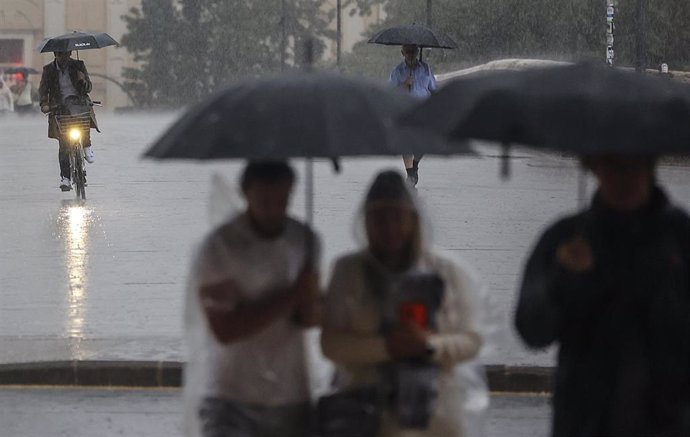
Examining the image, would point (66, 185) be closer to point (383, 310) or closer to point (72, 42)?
point (72, 42)

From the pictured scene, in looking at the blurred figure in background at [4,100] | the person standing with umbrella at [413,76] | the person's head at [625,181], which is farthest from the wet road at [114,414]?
the blurred figure in background at [4,100]

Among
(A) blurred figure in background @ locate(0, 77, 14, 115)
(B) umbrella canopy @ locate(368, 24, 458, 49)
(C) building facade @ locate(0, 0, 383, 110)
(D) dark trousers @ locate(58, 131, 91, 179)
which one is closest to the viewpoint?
(B) umbrella canopy @ locate(368, 24, 458, 49)

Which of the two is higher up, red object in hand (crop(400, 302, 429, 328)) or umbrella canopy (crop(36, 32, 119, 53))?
umbrella canopy (crop(36, 32, 119, 53))

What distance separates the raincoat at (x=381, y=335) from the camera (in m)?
4.35

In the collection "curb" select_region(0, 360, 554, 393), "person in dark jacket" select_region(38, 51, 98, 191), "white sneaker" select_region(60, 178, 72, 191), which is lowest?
"curb" select_region(0, 360, 554, 393)

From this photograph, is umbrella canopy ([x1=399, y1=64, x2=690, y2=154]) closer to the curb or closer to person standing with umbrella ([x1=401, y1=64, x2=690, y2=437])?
person standing with umbrella ([x1=401, y1=64, x2=690, y2=437])

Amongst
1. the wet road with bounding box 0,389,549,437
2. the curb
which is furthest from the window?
the wet road with bounding box 0,389,549,437

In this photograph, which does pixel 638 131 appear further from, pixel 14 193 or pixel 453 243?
pixel 14 193

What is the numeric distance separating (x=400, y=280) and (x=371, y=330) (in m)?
0.16

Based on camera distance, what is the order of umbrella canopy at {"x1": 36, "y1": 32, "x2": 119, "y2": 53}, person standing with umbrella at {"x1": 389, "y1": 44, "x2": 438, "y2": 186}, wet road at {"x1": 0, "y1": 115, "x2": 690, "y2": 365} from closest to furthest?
wet road at {"x1": 0, "y1": 115, "x2": 690, "y2": 365} < person standing with umbrella at {"x1": 389, "y1": 44, "x2": 438, "y2": 186} < umbrella canopy at {"x1": 36, "y1": 32, "x2": 119, "y2": 53}

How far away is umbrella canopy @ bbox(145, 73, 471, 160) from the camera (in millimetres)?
4289

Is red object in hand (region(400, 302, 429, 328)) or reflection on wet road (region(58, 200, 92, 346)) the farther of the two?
reflection on wet road (region(58, 200, 92, 346))

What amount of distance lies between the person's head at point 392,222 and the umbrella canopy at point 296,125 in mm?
104

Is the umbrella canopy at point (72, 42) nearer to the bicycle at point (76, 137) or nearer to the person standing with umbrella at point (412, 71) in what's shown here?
the bicycle at point (76, 137)
